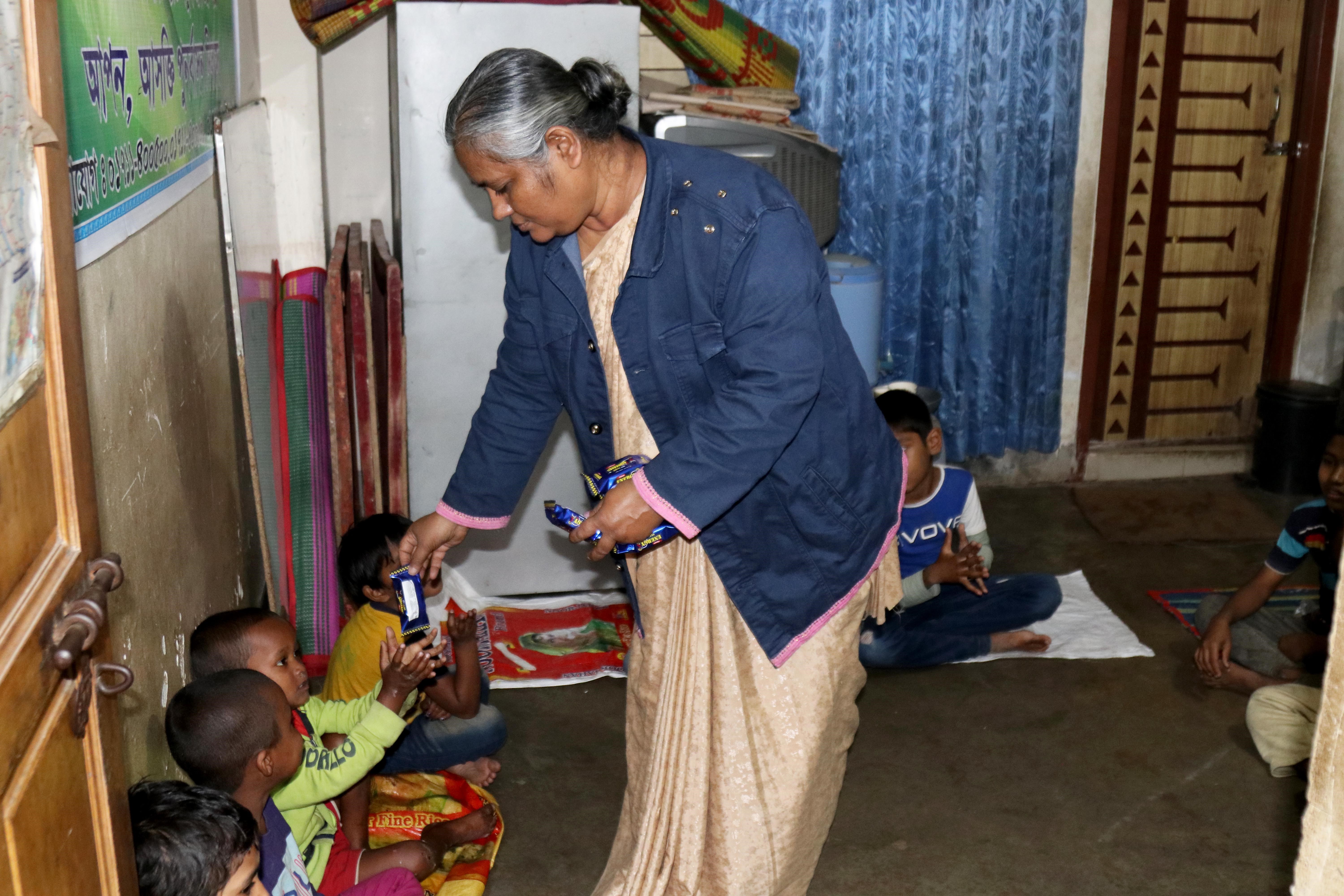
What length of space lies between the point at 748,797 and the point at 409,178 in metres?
2.16

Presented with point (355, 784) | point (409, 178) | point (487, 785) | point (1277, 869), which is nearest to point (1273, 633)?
point (1277, 869)

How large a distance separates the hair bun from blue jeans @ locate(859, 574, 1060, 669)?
6.50 feet

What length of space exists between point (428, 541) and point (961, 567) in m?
1.67

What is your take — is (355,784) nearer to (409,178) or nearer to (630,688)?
(630,688)

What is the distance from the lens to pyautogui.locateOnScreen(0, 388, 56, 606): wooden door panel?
1.12 meters

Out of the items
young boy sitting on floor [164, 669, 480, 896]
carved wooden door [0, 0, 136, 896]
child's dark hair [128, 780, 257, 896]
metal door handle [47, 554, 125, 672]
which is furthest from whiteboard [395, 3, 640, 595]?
metal door handle [47, 554, 125, 672]

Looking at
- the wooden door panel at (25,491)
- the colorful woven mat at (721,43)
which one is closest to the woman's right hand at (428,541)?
the wooden door panel at (25,491)

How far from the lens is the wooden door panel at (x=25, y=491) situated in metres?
1.12

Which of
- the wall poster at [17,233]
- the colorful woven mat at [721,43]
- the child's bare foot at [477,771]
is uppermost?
the colorful woven mat at [721,43]

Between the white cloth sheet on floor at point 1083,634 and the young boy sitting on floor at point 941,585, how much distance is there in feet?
0.18

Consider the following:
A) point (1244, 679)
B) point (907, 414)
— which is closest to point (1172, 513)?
point (1244, 679)

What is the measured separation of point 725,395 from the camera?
6.18ft

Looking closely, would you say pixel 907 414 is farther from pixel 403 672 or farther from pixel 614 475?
pixel 403 672

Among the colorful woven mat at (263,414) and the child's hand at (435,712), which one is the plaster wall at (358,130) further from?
the child's hand at (435,712)
